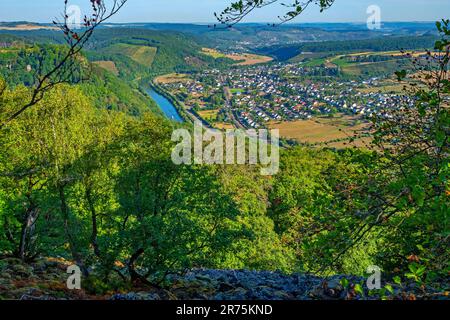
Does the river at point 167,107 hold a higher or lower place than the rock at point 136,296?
lower

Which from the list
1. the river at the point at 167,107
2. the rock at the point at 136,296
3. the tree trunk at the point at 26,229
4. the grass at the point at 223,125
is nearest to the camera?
the rock at the point at 136,296

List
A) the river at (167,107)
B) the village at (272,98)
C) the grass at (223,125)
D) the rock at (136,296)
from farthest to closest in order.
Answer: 1. the river at (167,107)
2. the village at (272,98)
3. the grass at (223,125)
4. the rock at (136,296)

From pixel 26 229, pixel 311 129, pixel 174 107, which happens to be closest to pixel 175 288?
pixel 26 229

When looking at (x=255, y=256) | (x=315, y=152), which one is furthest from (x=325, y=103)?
(x=255, y=256)

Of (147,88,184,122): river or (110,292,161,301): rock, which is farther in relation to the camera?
(147,88,184,122): river

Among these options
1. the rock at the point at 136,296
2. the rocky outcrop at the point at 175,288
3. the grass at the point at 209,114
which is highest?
the rock at the point at 136,296

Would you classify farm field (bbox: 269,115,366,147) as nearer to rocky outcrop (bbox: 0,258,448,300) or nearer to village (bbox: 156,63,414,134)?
village (bbox: 156,63,414,134)

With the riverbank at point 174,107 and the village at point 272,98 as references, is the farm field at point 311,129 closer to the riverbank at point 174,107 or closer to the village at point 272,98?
the village at point 272,98

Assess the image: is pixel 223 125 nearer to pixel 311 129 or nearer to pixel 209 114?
pixel 209 114

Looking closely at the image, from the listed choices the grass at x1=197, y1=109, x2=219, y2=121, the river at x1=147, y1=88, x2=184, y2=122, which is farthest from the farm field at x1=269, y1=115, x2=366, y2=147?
the river at x1=147, y1=88, x2=184, y2=122

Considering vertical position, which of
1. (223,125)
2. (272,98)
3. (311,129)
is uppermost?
(272,98)

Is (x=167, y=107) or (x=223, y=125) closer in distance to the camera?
(x=223, y=125)

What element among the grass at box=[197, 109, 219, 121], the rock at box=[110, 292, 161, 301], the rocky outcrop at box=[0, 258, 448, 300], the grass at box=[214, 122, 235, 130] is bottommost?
the grass at box=[214, 122, 235, 130]

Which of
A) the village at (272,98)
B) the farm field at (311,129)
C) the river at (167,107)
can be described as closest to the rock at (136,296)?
the farm field at (311,129)
